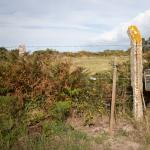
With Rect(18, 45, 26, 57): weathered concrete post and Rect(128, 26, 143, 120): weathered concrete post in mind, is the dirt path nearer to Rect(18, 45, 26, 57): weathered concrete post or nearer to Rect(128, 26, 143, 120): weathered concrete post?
Rect(128, 26, 143, 120): weathered concrete post

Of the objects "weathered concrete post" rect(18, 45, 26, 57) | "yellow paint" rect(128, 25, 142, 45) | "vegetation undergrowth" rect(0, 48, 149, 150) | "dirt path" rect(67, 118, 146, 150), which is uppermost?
"yellow paint" rect(128, 25, 142, 45)

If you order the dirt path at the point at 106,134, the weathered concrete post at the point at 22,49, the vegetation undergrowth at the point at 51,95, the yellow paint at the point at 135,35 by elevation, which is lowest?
the dirt path at the point at 106,134

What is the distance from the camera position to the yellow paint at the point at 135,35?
9.53 m

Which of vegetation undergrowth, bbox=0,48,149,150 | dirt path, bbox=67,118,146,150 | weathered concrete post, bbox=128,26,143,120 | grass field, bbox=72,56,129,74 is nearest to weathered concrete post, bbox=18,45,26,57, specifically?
vegetation undergrowth, bbox=0,48,149,150

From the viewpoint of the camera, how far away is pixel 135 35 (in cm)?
957

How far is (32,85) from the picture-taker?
396 inches

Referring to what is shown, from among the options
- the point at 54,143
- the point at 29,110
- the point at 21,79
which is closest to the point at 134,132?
the point at 54,143

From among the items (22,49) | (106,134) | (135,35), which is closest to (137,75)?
(135,35)

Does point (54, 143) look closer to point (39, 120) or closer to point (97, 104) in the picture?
point (39, 120)

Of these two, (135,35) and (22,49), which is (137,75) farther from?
(22,49)

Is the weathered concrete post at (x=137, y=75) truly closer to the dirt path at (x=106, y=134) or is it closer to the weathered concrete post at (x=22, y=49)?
the dirt path at (x=106, y=134)

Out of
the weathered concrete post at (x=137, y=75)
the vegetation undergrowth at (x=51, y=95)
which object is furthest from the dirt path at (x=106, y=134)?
the weathered concrete post at (x=137, y=75)

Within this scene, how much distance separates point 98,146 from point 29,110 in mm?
2511

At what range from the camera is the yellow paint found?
9.53 metres
